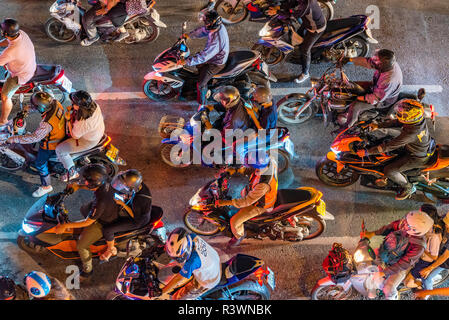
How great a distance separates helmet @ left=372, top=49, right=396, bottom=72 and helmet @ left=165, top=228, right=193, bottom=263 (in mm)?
4342

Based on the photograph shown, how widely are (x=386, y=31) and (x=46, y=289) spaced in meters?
8.50

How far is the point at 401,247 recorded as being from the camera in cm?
614

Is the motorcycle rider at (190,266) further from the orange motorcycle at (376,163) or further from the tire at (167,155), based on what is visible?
the orange motorcycle at (376,163)

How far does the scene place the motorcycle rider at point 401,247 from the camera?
5844 millimetres

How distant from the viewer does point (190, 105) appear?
898 centimetres

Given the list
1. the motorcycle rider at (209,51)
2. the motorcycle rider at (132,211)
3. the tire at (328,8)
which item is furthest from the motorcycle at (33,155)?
the tire at (328,8)

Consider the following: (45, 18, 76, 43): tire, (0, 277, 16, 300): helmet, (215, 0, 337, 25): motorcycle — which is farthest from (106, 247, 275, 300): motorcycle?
(215, 0, 337, 25): motorcycle

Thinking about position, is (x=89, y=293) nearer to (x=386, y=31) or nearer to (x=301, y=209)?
(x=301, y=209)

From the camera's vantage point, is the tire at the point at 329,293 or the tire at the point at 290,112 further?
the tire at the point at 290,112

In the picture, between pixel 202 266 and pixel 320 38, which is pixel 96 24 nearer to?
pixel 320 38

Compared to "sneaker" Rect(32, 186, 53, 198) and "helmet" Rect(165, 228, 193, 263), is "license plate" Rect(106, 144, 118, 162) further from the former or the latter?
"helmet" Rect(165, 228, 193, 263)

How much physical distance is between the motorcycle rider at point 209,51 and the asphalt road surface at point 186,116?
91 cm

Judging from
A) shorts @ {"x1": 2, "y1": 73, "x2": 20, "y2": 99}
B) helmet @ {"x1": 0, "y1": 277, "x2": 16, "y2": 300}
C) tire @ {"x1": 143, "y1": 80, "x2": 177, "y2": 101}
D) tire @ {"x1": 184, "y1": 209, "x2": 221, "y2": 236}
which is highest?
shorts @ {"x1": 2, "y1": 73, "x2": 20, "y2": 99}

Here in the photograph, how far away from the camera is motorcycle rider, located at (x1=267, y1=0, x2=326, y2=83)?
27.1 feet
